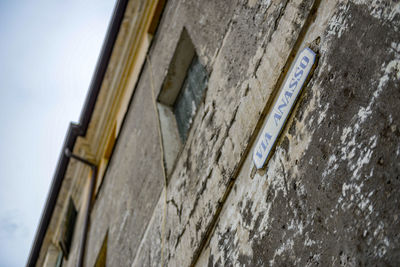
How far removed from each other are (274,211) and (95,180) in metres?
4.25

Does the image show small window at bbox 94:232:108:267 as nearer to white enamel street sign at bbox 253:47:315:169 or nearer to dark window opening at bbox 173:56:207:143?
dark window opening at bbox 173:56:207:143

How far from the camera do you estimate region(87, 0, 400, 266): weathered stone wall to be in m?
1.05

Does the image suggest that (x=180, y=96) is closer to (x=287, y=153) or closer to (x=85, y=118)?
(x=287, y=153)

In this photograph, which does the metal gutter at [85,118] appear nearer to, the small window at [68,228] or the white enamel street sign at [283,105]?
the small window at [68,228]

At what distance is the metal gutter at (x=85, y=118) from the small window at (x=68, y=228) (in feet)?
1.73

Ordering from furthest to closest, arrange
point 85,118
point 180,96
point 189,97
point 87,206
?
point 85,118
point 87,206
point 180,96
point 189,97

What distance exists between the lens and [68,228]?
5762 millimetres

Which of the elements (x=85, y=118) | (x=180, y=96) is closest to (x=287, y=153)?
(x=180, y=96)

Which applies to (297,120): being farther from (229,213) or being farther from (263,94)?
(229,213)

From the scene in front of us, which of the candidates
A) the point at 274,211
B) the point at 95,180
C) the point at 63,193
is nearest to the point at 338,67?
the point at 274,211

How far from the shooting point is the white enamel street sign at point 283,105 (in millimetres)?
1494

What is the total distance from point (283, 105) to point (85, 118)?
14.3 feet

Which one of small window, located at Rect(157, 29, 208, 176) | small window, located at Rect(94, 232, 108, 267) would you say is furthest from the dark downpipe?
small window, located at Rect(157, 29, 208, 176)

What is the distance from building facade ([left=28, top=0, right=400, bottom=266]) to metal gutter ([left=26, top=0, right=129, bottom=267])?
769 millimetres
